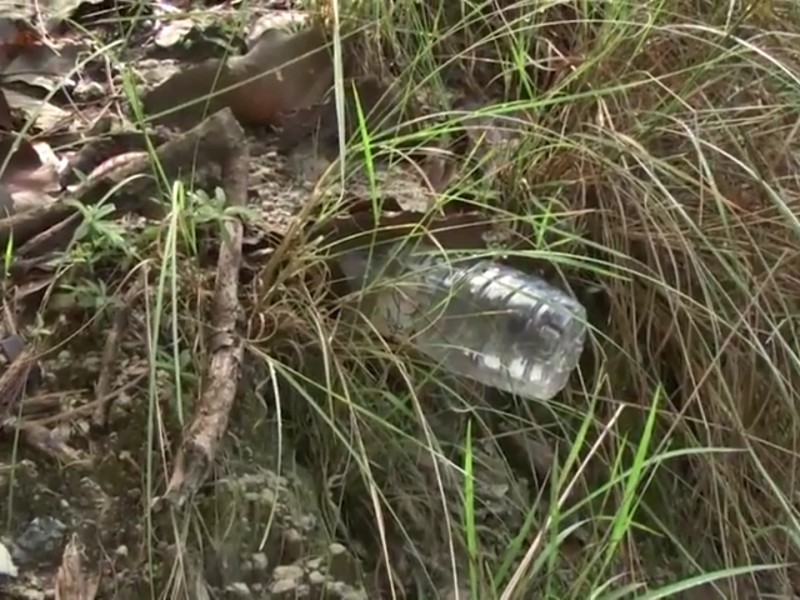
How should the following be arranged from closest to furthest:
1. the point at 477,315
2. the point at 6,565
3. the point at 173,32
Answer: the point at 6,565
the point at 477,315
the point at 173,32

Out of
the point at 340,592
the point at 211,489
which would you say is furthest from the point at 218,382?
the point at 340,592

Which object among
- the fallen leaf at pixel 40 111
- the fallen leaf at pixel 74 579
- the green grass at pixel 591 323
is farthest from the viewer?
the fallen leaf at pixel 40 111

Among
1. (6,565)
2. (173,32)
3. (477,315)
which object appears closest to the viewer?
(6,565)

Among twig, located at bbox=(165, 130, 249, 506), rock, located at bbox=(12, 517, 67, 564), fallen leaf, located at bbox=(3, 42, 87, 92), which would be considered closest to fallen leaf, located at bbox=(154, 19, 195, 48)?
fallen leaf, located at bbox=(3, 42, 87, 92)

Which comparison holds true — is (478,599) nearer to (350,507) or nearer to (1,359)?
(350,507)

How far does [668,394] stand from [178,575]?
0.46 meters

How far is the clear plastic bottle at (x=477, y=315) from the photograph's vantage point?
95cm

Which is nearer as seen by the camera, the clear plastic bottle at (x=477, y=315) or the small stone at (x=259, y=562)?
the small stone at (x=259, y=562)

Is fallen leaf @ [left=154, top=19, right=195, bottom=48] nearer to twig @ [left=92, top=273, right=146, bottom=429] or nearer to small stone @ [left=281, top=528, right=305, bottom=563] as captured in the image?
twig @ [left=92, top=273, right=146, bottom=429]

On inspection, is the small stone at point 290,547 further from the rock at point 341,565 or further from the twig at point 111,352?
the twig at point 111,352

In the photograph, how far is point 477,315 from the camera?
970 mm

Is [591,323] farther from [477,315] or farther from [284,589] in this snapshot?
[284,589]

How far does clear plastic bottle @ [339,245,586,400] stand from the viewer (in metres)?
0.95

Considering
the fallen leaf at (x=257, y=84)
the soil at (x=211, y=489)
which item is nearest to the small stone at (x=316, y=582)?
the soil at (x=211, y=489)
